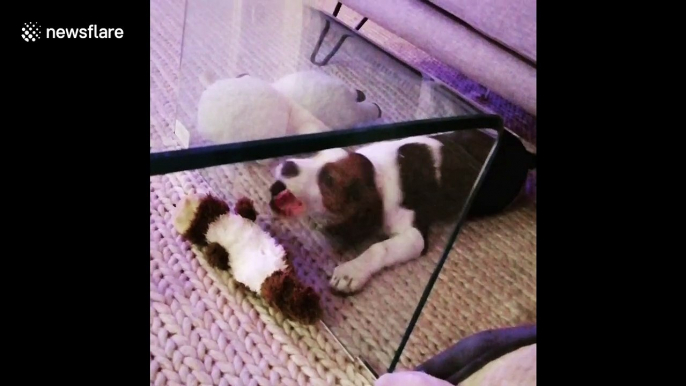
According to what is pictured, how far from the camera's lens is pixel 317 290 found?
71 centimetres

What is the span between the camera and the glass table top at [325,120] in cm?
64

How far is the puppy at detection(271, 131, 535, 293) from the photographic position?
2.06 ft

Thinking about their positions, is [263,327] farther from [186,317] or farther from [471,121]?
[471,121]

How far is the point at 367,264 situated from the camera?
719 millimetres
